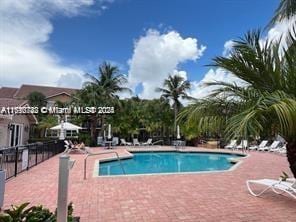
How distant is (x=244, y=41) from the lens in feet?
19.1

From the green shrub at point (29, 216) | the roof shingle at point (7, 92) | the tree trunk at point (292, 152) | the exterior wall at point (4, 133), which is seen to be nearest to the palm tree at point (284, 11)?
the tree trunk at point (292, 152)

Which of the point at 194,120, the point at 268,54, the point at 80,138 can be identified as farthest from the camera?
the point at 80,138

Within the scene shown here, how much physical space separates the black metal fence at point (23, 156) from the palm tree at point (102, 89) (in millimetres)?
11250

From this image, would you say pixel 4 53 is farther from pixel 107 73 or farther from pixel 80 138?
pixel 107 73

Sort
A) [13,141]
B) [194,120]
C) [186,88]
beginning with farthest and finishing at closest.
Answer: [186,88] < [13,141] < [194,120]

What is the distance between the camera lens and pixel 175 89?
34906 mm

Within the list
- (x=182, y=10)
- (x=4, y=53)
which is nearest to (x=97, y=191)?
(x=4, y=53)

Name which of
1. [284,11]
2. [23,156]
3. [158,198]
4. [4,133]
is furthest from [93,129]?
[158,198]

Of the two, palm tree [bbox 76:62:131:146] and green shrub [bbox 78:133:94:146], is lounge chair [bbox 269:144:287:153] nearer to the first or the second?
palm tree [bbox 76:62:131:146]

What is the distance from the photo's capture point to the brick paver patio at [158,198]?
5.67m

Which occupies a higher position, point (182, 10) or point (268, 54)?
point (182, 10)

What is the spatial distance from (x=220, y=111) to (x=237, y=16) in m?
12.7

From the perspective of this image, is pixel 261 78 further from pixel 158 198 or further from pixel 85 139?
pixel 85 139

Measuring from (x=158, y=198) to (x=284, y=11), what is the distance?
721 cm
